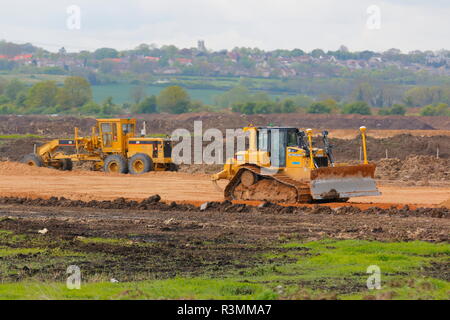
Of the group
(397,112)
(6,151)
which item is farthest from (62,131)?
(397,112)

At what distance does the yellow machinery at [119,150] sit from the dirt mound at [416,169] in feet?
39.5

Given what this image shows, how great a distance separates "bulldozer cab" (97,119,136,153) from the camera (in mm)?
42719

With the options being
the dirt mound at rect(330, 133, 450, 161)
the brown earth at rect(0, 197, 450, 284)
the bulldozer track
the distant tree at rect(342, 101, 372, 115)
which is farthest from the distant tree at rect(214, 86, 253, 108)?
the brown earth at rect(0, 197, 450, 284)

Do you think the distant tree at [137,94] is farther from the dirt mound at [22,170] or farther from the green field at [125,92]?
the dirt mound at [22,170]

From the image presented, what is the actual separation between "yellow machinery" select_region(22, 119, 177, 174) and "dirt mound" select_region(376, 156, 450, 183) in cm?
1205

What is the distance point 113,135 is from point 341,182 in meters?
18.0

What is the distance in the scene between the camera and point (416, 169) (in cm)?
4600

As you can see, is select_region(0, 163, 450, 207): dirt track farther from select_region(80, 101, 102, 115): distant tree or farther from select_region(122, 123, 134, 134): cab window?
select_region(80, 101, 102, 115): distant tree

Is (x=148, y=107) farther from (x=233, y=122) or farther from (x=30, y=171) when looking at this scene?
(x=30, y=171)

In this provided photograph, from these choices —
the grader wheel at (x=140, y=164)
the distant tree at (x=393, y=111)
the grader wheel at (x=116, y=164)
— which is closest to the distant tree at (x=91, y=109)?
the distant tree at (x=393, y=111)

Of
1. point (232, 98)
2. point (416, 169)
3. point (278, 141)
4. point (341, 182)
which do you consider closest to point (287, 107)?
point (232, 98)

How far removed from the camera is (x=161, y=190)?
116 feet

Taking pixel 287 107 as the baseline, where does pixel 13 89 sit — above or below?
above

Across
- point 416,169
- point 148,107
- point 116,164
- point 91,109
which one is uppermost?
point 116,164
